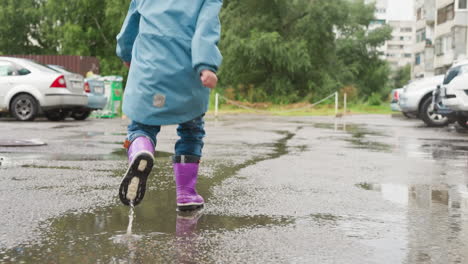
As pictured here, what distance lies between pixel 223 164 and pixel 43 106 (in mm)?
10869

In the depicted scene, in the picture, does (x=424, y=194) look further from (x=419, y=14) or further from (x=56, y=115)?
(x=419, y=14)

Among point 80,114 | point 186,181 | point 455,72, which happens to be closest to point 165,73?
point 186,181

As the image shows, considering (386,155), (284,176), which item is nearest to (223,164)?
(284,176)

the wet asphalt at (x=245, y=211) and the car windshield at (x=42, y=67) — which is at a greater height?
the car windshield at (x=42, y=67)

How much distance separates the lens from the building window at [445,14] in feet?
200

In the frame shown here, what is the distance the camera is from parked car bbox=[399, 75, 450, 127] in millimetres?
20094

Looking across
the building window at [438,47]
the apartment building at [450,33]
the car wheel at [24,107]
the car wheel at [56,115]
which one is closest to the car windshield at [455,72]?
the car wheel at [56,115]

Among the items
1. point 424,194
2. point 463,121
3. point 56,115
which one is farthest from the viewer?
→ point 56,115

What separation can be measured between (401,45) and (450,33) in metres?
136

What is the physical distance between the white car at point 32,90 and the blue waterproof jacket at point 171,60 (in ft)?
45.0

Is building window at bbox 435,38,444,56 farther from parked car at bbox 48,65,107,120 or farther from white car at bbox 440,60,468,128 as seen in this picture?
white car at bbox 440,60,468,128

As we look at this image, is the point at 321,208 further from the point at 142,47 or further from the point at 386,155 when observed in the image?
the point at 386,155

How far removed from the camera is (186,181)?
4.87m

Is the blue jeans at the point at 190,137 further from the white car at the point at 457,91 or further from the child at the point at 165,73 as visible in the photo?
the white car at the point at 457,91
